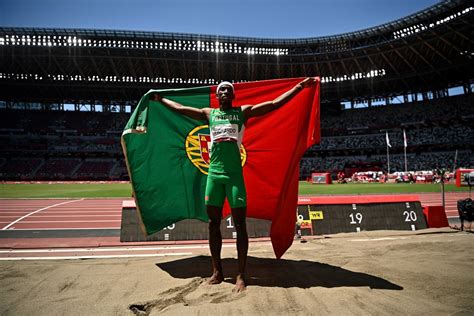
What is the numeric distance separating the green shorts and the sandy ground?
35.2 inches

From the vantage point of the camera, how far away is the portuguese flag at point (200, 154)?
414cm

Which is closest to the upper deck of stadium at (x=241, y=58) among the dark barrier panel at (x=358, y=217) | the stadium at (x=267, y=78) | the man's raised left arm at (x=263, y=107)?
the stadium at (x=267, y=78)

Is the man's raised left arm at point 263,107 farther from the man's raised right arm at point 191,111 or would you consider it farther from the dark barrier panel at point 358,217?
the dark barrier panel at point 358,217

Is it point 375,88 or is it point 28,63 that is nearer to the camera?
point 28,63

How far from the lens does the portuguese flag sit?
4.14 m

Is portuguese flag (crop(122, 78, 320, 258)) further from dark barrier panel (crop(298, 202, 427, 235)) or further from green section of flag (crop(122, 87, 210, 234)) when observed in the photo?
dark barrier panel (crop(298, 202, 427, 235))

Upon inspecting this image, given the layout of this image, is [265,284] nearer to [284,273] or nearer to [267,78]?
[284,273]

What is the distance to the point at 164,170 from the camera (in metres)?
4.25

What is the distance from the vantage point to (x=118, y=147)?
52844mm

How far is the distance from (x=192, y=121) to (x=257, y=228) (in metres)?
2.83

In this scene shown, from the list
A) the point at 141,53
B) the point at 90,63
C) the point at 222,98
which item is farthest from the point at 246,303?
the point at 90,63

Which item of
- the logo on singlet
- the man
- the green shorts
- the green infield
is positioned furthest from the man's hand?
the green infield

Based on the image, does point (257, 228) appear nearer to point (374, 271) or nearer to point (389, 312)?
point (374, 271)

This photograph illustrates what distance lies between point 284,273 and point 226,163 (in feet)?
4.98
